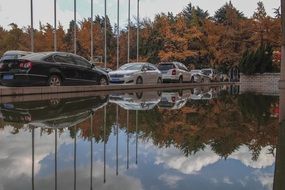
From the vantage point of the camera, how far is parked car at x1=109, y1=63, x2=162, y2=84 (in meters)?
23.2

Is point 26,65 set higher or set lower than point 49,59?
lower

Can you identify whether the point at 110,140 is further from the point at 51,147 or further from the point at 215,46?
the point at 215,46

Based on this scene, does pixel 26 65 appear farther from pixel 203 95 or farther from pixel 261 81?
pixel 261 81

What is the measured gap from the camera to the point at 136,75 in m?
23.8

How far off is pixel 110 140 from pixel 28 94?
8.71 meters

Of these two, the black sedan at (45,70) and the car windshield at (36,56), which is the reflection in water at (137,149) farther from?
the car windshield at (36,56)

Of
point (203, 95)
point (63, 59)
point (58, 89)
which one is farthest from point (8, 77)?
point (203, 95)

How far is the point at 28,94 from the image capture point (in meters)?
14.9

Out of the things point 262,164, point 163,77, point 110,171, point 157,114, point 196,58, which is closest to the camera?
point 110,171

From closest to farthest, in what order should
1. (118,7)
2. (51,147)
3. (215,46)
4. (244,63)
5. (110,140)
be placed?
(51,147), (110,140), (244,63), (118,7), (215,46)

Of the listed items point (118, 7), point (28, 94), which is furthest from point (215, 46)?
point (28, 94)

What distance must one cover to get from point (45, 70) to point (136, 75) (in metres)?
7.83

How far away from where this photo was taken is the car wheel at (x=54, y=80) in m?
16.9

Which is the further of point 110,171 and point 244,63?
point 244,63
